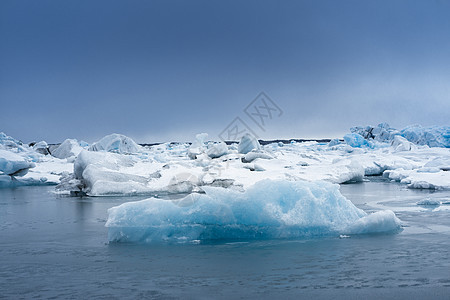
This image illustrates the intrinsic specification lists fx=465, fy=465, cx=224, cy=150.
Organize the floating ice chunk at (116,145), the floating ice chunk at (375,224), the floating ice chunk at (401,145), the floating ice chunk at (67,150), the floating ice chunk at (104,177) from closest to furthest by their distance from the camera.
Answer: the floating ice chunk at (375,224) → the floating ice chunk at (104,177) → the floating ice chunk at (116,145) → the floating ice chunk at (401,145) → the floating ice chunk at (67,150)

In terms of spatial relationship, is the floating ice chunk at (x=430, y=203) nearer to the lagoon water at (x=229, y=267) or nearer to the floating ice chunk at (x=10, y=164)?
the lagoon water at (x=229, y=267)

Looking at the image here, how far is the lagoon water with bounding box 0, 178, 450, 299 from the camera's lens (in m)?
3.08

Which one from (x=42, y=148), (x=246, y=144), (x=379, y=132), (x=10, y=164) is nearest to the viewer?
(x=10, y=164)

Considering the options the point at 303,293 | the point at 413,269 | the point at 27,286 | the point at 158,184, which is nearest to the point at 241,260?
the point at 303,293

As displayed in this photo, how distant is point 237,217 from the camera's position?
493 cm

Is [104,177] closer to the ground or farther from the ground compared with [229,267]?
farther from the ground

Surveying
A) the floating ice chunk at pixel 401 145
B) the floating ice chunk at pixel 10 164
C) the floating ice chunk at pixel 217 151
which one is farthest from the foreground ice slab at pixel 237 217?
the floating ice chunk at pixel 401 145

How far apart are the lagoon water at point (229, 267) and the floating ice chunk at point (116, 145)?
54.4 feet

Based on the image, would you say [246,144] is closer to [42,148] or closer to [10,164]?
[10,164]

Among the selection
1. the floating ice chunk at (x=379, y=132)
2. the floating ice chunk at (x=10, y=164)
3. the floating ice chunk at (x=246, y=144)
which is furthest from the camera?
the floating ice chunk at (x=379, y=132)

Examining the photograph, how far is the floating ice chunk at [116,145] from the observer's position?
22.1m

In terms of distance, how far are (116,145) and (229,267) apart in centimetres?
1970

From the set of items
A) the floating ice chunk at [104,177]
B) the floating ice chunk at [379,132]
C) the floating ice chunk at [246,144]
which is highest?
the floating ice chunk at [379,132]

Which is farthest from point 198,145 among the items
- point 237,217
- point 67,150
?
point 237,217
